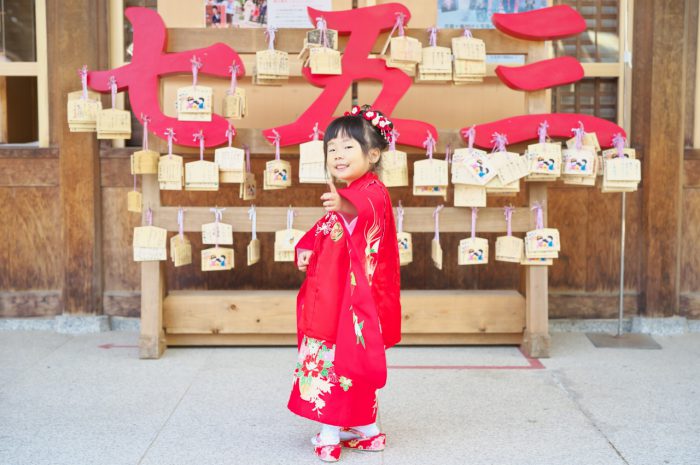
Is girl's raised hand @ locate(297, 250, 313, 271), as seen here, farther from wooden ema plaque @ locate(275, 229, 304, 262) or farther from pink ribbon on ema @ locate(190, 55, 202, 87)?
pink ribbon on ema @ locate(190, 55, 202, 87)

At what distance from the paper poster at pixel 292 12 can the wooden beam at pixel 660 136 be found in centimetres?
218

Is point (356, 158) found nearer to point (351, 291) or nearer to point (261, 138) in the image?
point (351, 291)

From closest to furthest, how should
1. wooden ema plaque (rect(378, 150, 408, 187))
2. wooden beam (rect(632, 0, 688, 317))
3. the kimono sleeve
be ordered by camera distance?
the kimono sleeve → wooden ema plaque (rect(378, 150, 408, 187)) → wooden beam (rect(632, 0, 688, 317))

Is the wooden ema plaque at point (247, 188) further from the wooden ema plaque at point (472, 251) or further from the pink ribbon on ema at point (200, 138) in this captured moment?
the wooden ema plaque at point (472, 251)

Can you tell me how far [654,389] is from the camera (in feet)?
13.5

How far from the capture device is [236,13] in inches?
213

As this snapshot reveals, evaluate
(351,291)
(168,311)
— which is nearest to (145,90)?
(168,311)

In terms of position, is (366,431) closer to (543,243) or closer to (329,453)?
(329,453)

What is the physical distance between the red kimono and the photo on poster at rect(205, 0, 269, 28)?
254 cm

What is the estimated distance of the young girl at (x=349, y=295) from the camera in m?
3.03

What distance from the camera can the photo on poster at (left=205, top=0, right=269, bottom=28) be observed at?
17.7 ft

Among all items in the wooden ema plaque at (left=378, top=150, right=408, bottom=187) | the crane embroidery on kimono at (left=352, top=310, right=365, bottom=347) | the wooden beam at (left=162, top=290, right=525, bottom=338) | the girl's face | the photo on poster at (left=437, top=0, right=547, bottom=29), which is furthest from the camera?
the photo on poster at (left=437, top=0, right=547, bottom=29)

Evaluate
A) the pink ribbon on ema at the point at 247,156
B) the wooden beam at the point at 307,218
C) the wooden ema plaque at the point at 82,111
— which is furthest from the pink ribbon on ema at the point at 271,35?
Answer: the wooden ema plaque at the point at 82,111

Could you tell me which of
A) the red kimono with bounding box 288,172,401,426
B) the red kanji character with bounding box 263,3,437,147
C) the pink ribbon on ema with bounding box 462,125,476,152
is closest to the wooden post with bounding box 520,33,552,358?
the pink ribbon on ema with bounding box 462,125,476,152
